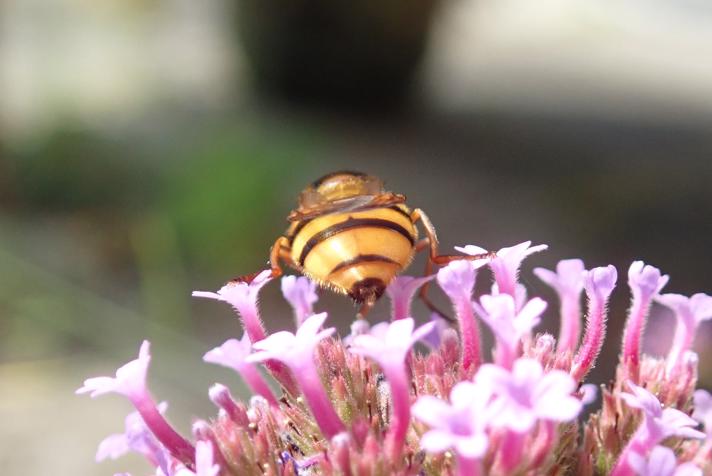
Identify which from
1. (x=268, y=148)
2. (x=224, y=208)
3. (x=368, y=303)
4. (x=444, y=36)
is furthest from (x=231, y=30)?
(x=368, y=303)


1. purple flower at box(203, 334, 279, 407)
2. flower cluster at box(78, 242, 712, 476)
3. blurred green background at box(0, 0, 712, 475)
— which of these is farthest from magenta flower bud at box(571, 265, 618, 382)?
blurred green background at box(0, 0, 712, 475)

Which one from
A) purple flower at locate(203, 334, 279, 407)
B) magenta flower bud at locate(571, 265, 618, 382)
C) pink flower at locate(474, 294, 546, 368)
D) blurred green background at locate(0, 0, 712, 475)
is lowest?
pink flower at locate(474, 294, 546, 368)

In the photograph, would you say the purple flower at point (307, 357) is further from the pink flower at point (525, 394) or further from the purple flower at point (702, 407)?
the purple flower at point (702, 407)

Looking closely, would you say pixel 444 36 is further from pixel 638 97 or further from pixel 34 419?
pixel 34 419

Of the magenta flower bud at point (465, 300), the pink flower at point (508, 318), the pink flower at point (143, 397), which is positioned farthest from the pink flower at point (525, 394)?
the pink flower at point (143, 397)

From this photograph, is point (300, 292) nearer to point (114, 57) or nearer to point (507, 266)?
point (507, 266)

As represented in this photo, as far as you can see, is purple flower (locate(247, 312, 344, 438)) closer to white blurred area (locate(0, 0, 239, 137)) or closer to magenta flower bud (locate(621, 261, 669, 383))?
magenta flower bud (locate(621, 261, 669, 383))
